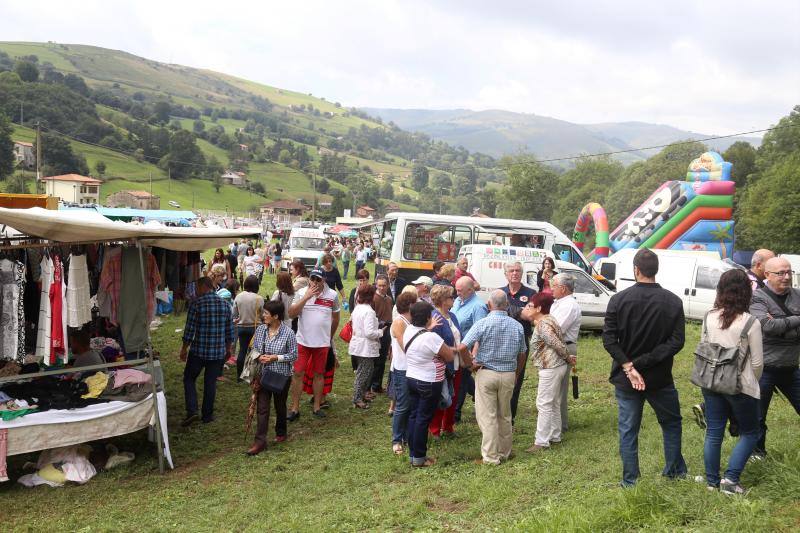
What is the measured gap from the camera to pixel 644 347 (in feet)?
15.6

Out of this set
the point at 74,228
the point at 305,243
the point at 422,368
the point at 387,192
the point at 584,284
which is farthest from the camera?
the point at 387,192

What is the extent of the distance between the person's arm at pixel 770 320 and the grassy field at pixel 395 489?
940 mm

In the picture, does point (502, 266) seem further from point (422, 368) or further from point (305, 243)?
point (305, 243)

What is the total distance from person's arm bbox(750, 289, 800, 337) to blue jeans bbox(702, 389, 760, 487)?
72 cm

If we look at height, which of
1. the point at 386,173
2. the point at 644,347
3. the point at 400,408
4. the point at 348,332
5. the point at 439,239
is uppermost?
the point at 386,173

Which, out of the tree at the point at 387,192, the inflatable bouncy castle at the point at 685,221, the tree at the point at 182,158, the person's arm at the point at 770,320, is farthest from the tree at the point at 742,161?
the tree at the point at 387,192

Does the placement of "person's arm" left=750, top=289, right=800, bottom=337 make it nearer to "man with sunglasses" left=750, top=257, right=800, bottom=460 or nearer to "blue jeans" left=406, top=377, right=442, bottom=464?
"man with sunglasses" left=750, top=257, right=800, bottom=460

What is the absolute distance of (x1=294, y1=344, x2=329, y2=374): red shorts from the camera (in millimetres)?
8250

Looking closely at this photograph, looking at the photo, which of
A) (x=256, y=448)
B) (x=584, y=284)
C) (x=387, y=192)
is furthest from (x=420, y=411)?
(x=387, y=192)

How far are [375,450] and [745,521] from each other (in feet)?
12.8

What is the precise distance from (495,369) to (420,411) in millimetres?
832

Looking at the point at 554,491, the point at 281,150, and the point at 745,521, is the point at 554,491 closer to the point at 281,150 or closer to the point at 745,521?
the point at 745,521

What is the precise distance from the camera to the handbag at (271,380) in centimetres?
702

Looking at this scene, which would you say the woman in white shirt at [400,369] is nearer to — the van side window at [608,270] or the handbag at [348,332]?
the handbag at [348,332]
